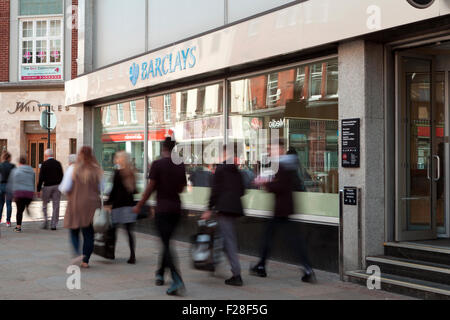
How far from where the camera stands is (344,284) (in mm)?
6984

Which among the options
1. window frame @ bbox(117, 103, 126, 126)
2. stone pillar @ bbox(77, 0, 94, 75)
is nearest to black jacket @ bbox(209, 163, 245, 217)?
window frame @ bbox(117, 103, 126, 126)

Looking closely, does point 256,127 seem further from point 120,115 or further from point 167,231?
point 120,115

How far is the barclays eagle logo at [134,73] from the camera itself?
11.7m

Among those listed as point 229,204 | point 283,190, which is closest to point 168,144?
point 229,204

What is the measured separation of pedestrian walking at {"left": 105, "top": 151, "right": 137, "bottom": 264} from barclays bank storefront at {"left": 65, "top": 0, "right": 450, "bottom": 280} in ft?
6.60

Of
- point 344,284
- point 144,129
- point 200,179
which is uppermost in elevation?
point 144,129

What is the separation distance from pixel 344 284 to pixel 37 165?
20.2m

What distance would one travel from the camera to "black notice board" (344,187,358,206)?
7.12m

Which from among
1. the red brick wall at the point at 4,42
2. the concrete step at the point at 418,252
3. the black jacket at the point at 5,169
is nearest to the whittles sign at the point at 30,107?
the red brick wall at the point at 4,42

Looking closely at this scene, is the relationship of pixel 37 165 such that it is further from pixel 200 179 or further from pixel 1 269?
pixel 1 269

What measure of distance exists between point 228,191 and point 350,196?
65.4 inches

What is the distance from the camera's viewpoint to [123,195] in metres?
8.45

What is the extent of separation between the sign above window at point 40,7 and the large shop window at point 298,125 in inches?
667
